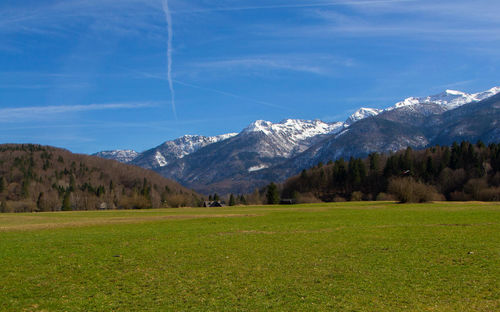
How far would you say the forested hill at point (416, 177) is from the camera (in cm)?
11312

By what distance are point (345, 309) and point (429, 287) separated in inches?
186

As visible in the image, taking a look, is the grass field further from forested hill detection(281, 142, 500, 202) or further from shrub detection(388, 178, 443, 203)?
forested hill detection(281, 142, 500, 202)

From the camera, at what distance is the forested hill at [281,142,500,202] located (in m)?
113

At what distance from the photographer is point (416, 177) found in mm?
145000

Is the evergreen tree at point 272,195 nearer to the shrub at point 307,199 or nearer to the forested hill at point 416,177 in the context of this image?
the shrub at point 307,199

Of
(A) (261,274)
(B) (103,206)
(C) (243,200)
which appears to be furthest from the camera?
(B) (103,206)

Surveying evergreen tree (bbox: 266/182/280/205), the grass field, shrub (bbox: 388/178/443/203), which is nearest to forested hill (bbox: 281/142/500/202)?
shrub (bbox: 388/178/443/203)

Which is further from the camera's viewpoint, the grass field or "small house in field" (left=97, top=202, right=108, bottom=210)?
"small house in field" (left=97, top=202, right=108, bottom=210)

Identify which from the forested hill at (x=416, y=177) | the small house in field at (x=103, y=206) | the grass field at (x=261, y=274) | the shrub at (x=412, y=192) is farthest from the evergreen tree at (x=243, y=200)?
the grass field at (x=261, y=274)

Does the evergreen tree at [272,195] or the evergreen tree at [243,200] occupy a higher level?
the evergreen tree at [272,195]

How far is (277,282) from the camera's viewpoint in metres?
18.0

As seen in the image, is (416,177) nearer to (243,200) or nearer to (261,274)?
(243,200)

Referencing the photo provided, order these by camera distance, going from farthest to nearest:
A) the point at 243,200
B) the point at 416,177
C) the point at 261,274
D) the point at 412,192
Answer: the point at 243,200 → the point at 416,177 → the point at 412,192 → the point at 261,274

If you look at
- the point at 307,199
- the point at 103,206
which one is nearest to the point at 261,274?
the point at 307,199
